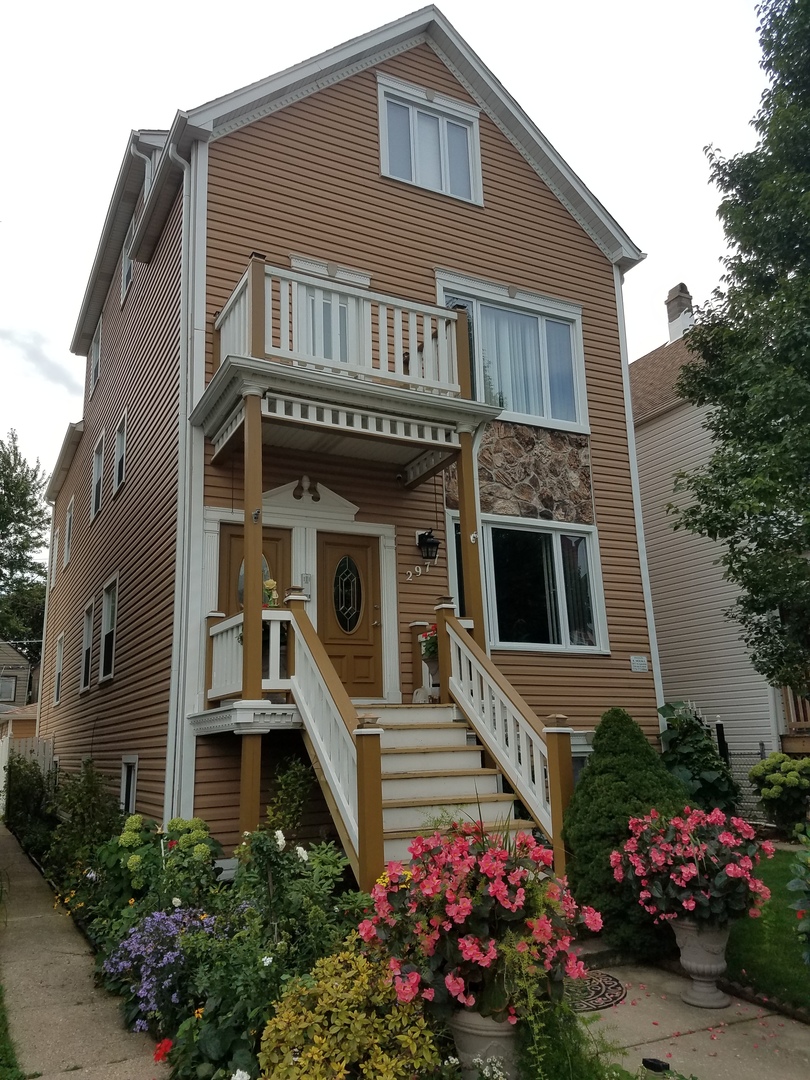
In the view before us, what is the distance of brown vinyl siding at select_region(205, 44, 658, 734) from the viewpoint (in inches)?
384

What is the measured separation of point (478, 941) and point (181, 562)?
555cm

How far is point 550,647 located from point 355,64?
8009 millimetres

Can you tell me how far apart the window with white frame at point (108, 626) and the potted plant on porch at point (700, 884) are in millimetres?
9054

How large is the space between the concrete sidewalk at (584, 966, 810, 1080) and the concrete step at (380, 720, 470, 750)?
2.88 m

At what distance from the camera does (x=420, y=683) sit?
9.20 metres

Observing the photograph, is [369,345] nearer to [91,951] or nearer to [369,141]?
[369,141]

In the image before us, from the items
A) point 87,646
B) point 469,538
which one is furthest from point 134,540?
point 469,538

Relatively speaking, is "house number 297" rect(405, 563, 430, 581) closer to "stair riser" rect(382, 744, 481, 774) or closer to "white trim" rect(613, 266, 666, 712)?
"stair riser" rect(382, 744, 481, 774)

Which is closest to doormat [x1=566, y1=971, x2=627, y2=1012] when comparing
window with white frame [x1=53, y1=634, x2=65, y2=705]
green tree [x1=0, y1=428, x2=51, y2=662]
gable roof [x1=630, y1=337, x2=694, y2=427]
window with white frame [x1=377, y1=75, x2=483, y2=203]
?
window with white frame [x1=377, y1=75, x2=483, y2=203]

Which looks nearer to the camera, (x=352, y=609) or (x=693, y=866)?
(x=693, y=866)

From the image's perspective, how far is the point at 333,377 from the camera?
793 cm

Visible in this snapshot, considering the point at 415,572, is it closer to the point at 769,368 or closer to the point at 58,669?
the point at 769,368

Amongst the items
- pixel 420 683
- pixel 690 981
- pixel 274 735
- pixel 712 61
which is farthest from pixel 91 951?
pixel 712 61

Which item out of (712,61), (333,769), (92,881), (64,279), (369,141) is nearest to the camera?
(333,769)
